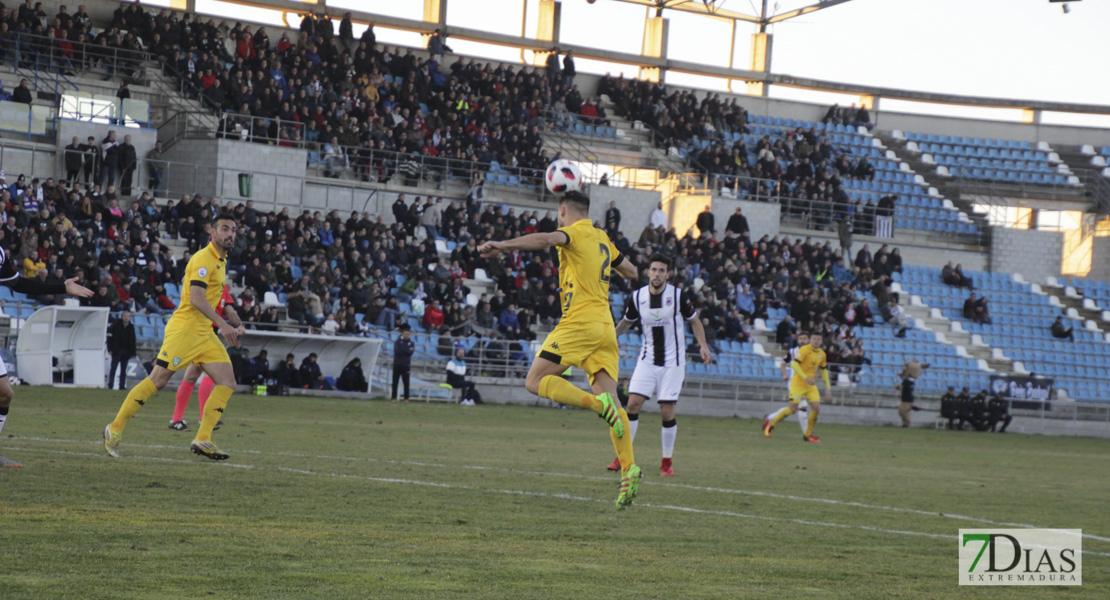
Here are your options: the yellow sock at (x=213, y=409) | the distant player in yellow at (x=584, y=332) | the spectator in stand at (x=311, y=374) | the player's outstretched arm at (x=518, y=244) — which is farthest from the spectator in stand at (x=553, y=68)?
the player's outstretched arm at (x=518, y=244)

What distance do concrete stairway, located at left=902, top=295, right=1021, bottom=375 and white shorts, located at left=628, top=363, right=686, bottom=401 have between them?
27.8 metres

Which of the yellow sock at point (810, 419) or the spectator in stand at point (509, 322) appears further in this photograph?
the spectator in stand at point (509, 322)

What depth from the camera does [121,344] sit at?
2402 centimetres

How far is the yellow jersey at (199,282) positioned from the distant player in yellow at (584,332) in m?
3.93

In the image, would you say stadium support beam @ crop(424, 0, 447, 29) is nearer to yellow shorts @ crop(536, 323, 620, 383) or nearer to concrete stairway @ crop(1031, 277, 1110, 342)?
concrete stairway @ crop(1031, 277, 1110, 342)

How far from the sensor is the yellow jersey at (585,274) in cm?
943

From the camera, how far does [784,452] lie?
19.0m

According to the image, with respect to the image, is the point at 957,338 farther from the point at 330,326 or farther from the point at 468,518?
the point at 468,518

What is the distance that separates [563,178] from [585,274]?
810mm

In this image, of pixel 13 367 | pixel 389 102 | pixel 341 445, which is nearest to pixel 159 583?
pixel 341 445

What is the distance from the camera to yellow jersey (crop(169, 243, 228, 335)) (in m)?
11.6

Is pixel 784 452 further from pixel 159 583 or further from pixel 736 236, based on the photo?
pixel 736 236

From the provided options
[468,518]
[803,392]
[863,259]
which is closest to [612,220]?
[863,259]

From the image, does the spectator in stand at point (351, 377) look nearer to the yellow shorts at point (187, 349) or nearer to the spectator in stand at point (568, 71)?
the yellow shorts at point (187, 349)
